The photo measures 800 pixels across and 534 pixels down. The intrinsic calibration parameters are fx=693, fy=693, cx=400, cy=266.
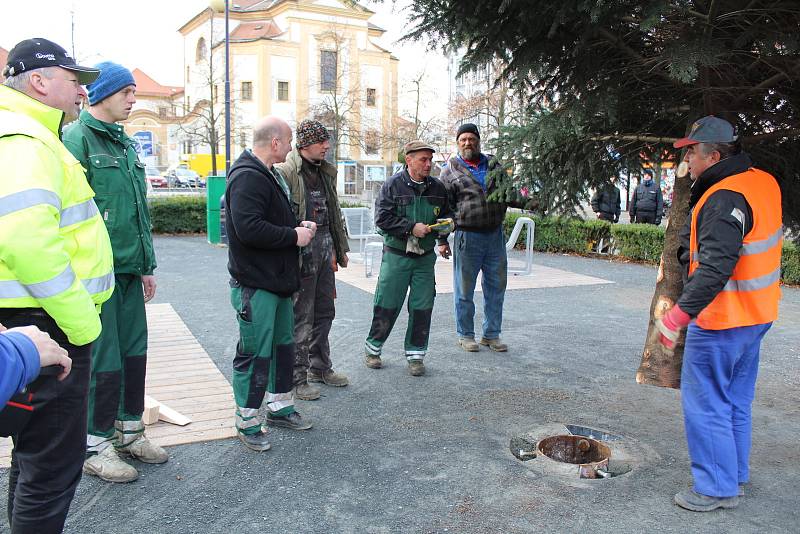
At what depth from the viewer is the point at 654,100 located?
4957 millimetres

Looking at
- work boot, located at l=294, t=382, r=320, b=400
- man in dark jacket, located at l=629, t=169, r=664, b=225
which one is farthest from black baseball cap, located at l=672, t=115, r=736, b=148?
man in dark jacket, located at l=629, t=169, r=664, b=225

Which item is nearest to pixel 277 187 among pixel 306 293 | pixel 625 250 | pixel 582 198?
pixel 306 293

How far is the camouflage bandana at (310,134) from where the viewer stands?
504 cm

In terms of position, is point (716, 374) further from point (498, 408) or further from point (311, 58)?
point (311, 58)

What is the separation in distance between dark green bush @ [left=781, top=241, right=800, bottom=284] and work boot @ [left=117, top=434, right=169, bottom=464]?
10004mm

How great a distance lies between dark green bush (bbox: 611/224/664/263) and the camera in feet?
42.5

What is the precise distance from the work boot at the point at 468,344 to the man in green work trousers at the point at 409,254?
0.79 meters

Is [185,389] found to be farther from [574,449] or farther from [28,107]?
[28,107]

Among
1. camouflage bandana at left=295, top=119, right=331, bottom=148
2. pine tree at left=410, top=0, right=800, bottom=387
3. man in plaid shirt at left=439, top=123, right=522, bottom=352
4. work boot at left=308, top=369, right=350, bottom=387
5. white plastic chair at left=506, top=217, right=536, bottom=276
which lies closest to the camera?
pine tree at left=410, top=0, right=800, bottom=387

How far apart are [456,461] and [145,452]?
1764mm

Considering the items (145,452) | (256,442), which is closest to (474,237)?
(256,442)

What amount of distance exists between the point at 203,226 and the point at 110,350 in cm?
1464

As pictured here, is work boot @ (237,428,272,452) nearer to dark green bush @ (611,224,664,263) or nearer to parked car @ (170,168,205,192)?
dark green bush @ (611,224,664,263)

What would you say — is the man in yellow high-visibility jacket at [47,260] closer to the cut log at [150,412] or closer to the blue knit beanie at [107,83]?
the blue knit beanie at [107,83]
